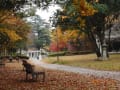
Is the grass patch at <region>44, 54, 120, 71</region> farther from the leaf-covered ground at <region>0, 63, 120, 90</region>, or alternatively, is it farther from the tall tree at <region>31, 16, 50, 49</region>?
the tall tree at <region>31, 16, 50, 49</region>

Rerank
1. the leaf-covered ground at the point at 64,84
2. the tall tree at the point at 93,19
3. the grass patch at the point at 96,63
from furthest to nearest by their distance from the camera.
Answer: the tall tree at the point at 93,19 < the grass patch at the point at 96,63 < the leaf-covered ground at the point at 64,84

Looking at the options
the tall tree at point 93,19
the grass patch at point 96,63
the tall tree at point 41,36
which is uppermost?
the tall tree at point 93,19

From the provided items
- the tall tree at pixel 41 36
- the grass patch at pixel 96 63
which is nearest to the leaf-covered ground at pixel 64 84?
the grass patch at pixel 96 63

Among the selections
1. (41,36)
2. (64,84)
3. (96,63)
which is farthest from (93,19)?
(41,36)

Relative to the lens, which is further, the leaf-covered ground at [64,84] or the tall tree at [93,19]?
the tall tree at [93,19]

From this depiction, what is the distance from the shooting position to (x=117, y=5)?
1793 inches

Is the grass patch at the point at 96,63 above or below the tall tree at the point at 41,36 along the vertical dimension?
above

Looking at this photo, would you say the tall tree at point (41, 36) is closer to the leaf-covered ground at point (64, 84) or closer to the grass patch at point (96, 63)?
the grass patch at point (96, 63)

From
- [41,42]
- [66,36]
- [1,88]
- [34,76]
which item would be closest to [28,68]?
[34,76]

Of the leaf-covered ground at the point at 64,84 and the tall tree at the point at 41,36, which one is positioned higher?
Answer: the leaf-covered ground at the point at 64,84

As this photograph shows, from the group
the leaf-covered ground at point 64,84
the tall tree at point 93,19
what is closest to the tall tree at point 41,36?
the tall tree at point 93,19

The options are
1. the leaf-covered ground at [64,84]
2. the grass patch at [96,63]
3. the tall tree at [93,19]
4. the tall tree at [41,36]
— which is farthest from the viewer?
the tall tree at [41,36]

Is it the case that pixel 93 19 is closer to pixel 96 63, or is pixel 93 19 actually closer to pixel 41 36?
pixel 96 63

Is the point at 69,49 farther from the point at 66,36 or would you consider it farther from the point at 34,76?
the point at 34,76
